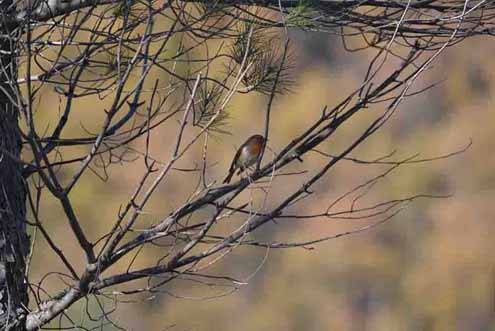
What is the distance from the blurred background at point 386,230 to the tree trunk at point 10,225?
13.2 metres

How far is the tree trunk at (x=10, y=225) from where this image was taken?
243 centimetres

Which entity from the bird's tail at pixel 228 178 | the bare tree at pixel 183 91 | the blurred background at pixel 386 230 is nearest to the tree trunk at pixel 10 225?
the bare tree at pixel 183 91

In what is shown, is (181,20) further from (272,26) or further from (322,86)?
(322,86)

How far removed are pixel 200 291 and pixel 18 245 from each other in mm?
12501

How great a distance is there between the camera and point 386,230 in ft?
59.5

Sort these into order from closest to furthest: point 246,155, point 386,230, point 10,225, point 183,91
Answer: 1. point 10,225
2. point 183,91
3. point 246,155
4. point 386,230

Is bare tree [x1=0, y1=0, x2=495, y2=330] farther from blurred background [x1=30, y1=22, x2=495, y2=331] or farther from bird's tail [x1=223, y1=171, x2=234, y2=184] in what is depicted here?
blurred background [x1=30, y1=22, x2=495, y2=331]

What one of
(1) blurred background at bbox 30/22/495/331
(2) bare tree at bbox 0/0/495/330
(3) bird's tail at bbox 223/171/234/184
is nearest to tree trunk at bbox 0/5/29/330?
(2) bare tree at bbox 0/0/495/330

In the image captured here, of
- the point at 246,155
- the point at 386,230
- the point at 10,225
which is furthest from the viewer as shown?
the point at 386,230

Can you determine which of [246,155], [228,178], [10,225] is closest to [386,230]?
[246,155]

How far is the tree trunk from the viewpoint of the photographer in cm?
243

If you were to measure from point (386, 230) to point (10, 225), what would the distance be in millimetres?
15947

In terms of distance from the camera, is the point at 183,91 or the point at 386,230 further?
the point at 386,230

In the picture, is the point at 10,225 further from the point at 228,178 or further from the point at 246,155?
the point at 246,155
